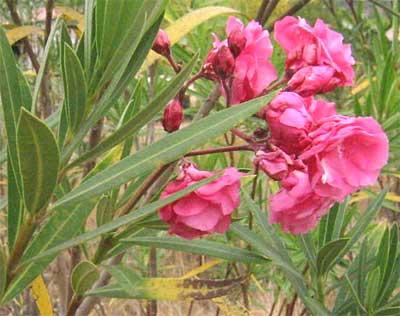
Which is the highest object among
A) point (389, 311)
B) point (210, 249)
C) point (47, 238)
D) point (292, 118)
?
point (292, 118)

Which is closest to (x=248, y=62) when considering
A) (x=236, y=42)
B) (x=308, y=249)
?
(x=236, y=42)

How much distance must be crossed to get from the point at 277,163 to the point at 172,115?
0.12 metres

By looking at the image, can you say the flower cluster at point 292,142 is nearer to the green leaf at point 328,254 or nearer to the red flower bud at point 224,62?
the red flower bud at point 224,62

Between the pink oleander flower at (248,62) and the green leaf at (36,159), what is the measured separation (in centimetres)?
22

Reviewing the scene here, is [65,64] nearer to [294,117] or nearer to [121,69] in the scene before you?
[121,69]

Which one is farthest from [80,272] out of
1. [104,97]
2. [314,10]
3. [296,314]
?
[314,10]

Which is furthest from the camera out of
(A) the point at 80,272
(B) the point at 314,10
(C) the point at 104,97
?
(B) the point at 314,10

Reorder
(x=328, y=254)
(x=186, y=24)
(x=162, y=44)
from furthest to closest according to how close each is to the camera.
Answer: (x=186, y=24) < (x=328, y=254) < (x=162, y=44)

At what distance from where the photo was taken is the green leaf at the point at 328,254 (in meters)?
0.94

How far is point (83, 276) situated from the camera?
0.84 meters

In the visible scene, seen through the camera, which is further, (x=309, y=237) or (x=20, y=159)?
(x=309, y=237)

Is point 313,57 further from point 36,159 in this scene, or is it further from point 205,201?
point 36,159

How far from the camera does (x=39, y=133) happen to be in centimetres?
58

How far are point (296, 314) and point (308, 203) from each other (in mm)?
2009
